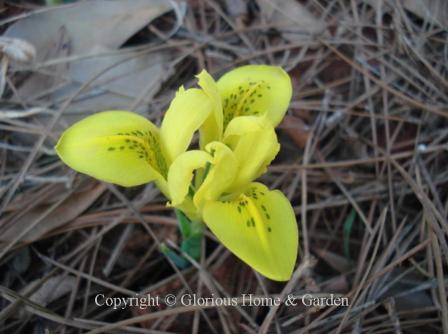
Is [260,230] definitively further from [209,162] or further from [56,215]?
[56,215]

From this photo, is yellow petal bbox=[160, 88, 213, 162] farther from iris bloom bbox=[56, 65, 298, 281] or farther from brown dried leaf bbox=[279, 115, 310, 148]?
brown dried leaf bbox=[279, 115, 310, 148]

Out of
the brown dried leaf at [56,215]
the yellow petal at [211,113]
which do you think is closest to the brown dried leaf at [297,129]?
the yellow petal at [211,113]

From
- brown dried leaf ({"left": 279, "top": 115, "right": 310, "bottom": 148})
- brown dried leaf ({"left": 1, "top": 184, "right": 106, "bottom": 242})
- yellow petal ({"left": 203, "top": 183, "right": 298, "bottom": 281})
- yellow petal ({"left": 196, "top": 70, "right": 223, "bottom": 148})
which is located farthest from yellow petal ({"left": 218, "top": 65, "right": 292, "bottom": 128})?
brown dried leaf ({"left": 1, "top": 184, "right": 106, "bottom": 242})

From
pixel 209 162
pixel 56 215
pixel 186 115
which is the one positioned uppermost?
pixel 186 115

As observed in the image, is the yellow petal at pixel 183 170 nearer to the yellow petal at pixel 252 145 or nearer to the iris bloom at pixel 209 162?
the iris bloom at pixel 209 162

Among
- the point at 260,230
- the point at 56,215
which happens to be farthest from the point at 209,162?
the point at 56,215

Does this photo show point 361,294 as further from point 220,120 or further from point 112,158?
point 112,158
